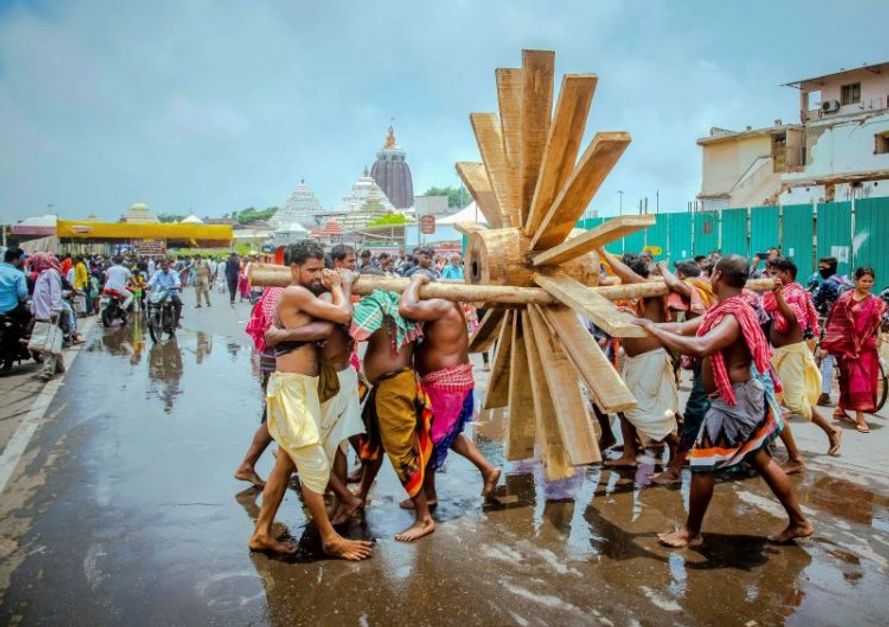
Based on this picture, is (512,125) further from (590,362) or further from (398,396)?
(398,396)

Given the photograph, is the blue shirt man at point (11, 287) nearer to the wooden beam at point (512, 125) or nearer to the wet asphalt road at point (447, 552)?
the wet asphalt road at point (447, 552)

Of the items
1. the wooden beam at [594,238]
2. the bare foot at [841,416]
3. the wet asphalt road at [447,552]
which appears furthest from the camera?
the bare foot at [841,416]

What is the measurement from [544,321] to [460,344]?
2.15ft

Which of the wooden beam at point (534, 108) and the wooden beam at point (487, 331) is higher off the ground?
the wooden beam at point (534, 108)

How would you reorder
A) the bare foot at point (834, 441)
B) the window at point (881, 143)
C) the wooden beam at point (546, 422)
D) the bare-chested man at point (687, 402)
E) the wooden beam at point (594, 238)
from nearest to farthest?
the wooden beam at point (594, 238), the wooden beam at point (546, 422), the bare-chested man at point (687, 402), the bare foot at point (834, 441), the window at point (881, 143)

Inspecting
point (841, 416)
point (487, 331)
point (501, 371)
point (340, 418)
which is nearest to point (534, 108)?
point (487, 331)

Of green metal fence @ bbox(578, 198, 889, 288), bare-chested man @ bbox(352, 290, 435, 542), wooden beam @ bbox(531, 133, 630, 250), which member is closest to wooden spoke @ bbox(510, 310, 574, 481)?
wooden beam @ bbox(531, 133, 630, 250)

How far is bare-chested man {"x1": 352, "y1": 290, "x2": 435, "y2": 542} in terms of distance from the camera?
4230 millimetres

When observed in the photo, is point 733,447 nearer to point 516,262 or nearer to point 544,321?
point 544,321

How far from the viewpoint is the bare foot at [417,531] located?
416 cm

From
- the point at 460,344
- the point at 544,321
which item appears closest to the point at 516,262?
the point at 544,321

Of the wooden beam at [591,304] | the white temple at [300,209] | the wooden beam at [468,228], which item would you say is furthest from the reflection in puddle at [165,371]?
the white temple at [300,209]

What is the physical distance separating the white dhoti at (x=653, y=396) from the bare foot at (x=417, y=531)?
2.01 meters

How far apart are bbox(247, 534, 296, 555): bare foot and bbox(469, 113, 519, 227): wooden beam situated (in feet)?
7.97
